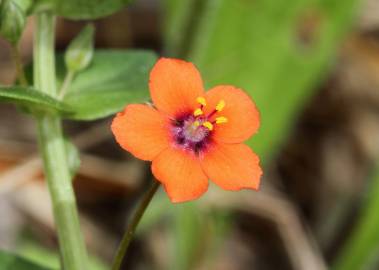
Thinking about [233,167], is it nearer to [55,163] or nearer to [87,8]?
[55,163]

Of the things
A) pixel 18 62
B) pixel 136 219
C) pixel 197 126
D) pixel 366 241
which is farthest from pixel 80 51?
pixel 366 241

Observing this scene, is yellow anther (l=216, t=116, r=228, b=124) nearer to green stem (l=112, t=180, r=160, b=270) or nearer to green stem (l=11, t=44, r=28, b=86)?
green stem (l=112, t=180, r=160, b=270)

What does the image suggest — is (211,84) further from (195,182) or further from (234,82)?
(195,182)

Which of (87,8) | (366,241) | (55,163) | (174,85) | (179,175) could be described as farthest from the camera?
(366,241)

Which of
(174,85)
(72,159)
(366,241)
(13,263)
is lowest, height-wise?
(366,241)

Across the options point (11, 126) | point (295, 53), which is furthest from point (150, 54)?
point (11, 126)

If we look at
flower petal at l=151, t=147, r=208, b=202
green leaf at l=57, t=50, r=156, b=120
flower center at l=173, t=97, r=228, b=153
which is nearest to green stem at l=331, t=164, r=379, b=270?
green leaf at l=57, t=50, r=156, b=120
